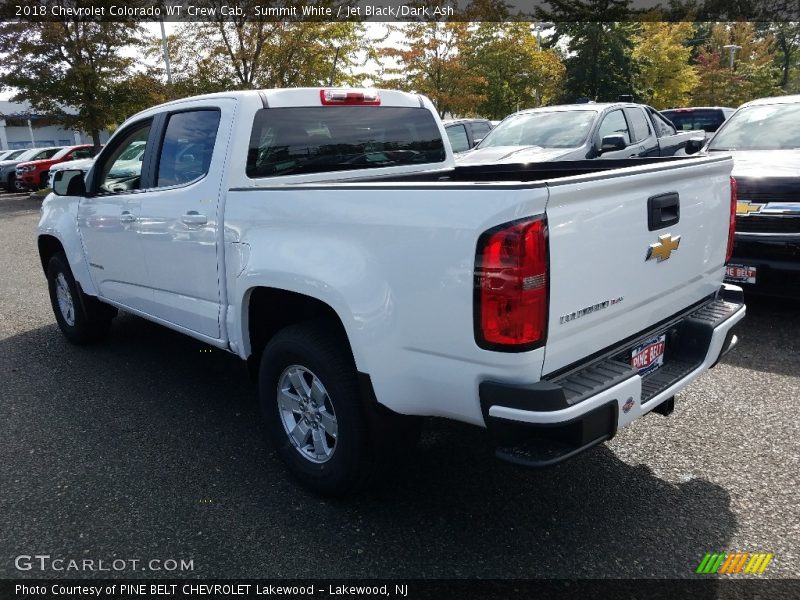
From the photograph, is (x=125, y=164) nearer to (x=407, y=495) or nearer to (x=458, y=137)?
(x=407, y=495)

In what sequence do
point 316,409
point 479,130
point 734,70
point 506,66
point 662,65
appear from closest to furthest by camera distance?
point 316,409, point 479,130, point 506,66, point 662,65, point 734,70

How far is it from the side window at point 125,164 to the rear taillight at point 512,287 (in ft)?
9.76

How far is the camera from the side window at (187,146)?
3.68 m

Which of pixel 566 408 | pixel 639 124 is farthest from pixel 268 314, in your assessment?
pixel 639 124

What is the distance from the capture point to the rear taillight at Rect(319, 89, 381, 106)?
3.84 meters

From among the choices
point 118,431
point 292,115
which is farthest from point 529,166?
point 118,431

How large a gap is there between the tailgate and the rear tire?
4315mm

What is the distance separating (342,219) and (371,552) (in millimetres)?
1417

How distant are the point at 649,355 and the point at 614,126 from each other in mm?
7538

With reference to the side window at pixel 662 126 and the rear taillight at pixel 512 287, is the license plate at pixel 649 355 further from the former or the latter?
the side window at pixel 662 126

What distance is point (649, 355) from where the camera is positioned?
291 cm

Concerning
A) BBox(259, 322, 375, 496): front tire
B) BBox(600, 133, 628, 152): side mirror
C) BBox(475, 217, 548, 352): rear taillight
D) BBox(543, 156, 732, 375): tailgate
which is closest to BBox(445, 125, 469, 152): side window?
BBox(600, 133, 628, 152): side mirror

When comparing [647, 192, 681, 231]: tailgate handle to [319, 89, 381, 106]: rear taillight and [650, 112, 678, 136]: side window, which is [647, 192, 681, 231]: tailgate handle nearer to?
[319, 89, 381, 106]: rear taillight

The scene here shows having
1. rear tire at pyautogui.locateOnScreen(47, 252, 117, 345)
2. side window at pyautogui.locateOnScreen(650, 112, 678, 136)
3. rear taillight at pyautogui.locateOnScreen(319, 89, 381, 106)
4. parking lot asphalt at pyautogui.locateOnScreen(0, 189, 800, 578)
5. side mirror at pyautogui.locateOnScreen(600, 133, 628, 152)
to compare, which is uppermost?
rear taillight at pyautogui.locateOnScreen(319, 89, 381, 106)
